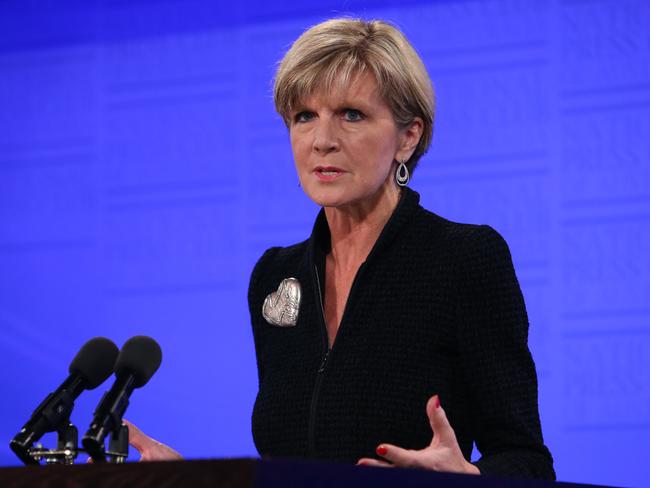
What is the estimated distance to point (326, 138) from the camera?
1.90 meters

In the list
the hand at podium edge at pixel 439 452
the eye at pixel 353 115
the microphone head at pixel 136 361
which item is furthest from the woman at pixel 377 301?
the microphone head at pixel 136 361

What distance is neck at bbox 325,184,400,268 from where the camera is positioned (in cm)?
201

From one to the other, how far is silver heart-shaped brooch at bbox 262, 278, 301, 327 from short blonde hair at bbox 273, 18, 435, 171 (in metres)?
0.33

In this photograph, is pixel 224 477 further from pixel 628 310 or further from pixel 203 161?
pixel 203 161

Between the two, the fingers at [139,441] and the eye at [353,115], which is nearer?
the fingers at [139,441]

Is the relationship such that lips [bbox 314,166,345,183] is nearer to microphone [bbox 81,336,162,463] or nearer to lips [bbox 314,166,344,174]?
lips [bbox 314,166,344,174]

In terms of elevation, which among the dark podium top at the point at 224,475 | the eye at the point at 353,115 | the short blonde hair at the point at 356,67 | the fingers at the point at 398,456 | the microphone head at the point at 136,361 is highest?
the short blonde hair at the point at 356,67

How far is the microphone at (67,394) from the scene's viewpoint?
1.38 meters

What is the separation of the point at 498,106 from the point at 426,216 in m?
1.40

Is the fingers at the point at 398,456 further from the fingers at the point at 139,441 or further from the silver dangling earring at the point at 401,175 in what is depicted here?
the silver dangling earring at the point at 401,175

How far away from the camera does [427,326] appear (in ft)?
5.97

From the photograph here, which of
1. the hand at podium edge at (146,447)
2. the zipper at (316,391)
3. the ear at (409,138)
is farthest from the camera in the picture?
the ear at (409,138)

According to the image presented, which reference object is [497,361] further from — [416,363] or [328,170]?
[328,170]

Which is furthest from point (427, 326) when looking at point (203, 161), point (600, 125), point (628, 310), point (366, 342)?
point (203, 161)
